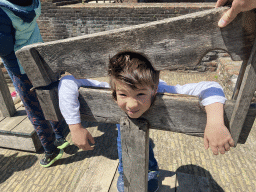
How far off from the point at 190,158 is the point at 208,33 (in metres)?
2.36

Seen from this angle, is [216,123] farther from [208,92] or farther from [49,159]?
[49,159]

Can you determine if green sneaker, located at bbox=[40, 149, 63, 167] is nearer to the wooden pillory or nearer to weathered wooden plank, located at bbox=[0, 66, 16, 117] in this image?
weathered wooden plank, located at bbox=[0, 66, 16, 117]

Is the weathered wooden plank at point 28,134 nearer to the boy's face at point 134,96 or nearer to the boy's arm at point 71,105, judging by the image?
the boy's arm at point 71,105

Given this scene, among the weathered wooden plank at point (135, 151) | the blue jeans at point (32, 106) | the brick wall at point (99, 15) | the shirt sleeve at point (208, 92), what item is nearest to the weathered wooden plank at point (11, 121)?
the blue jeans at point (32, 106)

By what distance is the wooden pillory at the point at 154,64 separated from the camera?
0.79m

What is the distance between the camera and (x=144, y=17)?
4867 millimetres

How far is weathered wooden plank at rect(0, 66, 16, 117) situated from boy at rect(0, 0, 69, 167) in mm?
922

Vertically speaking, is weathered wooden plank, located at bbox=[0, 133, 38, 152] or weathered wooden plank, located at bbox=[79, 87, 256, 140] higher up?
weathered wooden plank, located at bbox=[79, 87, 256, 140]

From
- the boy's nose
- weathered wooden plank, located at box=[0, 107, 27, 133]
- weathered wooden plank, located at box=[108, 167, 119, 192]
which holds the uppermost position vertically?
the boy's nose

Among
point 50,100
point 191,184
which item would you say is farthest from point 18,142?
point 191,184

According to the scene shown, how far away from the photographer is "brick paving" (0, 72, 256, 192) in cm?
234

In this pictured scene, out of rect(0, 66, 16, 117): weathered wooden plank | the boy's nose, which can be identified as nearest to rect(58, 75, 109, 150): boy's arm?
the boy's nose

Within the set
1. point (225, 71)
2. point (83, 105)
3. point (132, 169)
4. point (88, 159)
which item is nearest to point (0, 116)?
point (88, 159)

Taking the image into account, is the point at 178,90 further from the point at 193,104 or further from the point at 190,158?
the point at 190,158
